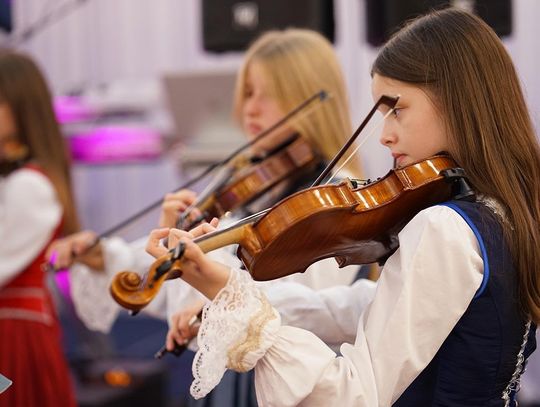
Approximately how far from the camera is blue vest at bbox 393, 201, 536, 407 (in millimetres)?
1202

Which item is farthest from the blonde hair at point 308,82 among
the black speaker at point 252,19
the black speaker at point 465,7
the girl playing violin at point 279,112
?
the black speaker at point 252,19

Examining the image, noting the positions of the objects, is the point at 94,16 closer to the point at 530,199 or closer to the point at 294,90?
the point at 294,90

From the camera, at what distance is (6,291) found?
235cm

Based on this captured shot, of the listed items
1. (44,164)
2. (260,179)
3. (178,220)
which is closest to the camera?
→ (178,220)

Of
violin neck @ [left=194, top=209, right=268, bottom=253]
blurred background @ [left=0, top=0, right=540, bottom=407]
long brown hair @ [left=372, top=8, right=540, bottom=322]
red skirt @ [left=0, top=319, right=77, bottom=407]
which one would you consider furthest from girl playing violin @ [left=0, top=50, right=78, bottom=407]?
long brown hair @ [left=372, top=8, right=540, bottom=322]

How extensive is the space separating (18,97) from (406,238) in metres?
1.64

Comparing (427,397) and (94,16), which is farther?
(94,16)

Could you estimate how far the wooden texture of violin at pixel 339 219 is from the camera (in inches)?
45.4

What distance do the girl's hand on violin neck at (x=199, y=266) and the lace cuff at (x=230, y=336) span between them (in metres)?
0.01

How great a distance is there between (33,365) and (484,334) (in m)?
1.46

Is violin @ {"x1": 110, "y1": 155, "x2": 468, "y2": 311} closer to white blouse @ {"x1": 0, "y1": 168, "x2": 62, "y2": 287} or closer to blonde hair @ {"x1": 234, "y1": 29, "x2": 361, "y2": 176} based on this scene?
blonde hair @ {"x1": 234, "y1": 29, "x2": 361, "y2": 176}

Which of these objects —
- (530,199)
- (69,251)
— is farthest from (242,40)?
(530,199)

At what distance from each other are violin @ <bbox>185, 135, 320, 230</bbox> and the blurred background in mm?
1030

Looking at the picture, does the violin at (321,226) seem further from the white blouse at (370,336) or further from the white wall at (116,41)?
the white wall at (116,41)
